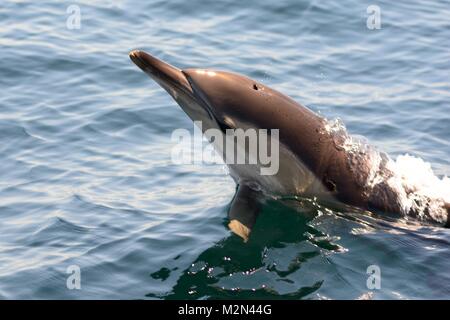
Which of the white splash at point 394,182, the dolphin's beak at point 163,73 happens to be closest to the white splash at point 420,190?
the white splash at point 394,182

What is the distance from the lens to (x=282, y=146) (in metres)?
10.4

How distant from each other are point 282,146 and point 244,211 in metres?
0.83

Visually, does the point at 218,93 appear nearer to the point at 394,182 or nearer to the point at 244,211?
the point at 244,211

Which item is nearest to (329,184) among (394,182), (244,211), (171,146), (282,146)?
(282,146)

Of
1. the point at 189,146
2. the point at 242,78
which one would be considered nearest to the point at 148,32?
the point at 189,146

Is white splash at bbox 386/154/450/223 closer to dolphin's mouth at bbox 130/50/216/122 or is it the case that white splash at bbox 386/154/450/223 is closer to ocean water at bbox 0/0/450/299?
ocean water at bbox 0/0/450/299

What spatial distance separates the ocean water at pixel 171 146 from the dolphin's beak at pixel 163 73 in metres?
1.64

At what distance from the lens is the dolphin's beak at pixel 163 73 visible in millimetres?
10109

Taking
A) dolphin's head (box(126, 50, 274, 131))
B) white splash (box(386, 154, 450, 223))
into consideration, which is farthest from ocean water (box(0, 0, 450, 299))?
dolphin's head (box(126, 50, 274, 131))

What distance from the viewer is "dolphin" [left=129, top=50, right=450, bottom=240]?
10281mm

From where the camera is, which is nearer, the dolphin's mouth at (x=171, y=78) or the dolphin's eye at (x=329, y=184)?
the dolphin's mouth at (x=171, y=78)

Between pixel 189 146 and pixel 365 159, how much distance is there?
370 cm

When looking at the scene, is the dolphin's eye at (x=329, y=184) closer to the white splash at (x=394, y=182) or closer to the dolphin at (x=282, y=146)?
the dolphin at (x=282, y=146)

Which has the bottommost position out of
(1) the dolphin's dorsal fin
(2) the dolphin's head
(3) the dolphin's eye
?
(1) the dolphin's dorsal fin
